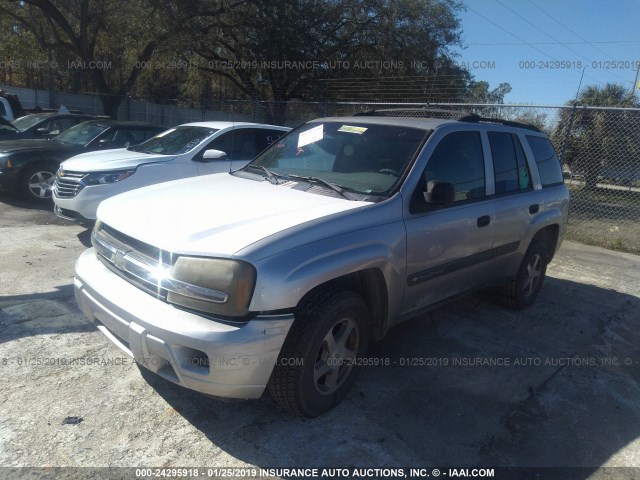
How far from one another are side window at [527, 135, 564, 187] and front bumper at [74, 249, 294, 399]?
3575mm

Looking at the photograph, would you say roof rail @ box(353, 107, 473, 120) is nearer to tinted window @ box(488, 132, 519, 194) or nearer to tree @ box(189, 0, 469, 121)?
tinted window @ box(488, 132, 519, 194)

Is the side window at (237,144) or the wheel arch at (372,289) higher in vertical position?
the side window at (237,144)

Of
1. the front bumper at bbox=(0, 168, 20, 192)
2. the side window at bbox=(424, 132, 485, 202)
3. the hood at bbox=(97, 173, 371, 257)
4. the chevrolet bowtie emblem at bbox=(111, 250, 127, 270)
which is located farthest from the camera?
the front bumper at bbox=(0, 168, 20, 192)

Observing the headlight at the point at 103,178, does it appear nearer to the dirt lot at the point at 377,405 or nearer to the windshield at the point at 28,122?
the dirt lot at the point at 377,405

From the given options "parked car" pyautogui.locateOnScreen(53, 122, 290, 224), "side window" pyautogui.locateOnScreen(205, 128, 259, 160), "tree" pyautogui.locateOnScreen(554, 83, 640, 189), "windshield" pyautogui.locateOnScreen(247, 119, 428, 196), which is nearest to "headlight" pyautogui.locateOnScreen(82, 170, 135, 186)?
"parked car" pyautogui.locateOnScreen(53, 122, 290, 224)

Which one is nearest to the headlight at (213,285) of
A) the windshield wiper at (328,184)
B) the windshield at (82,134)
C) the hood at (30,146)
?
the windshield wiper at (328,184)

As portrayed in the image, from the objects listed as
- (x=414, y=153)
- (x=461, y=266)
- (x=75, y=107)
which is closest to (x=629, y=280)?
(x=461, y=266)

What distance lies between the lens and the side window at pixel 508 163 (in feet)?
14.4

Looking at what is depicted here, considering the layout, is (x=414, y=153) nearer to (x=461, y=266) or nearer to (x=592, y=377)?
(x=461, y=266)

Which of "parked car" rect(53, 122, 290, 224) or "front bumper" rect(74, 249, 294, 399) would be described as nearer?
"front bumper" rect(74, 249, 294, 399)

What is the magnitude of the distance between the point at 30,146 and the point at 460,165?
7660 millimetres

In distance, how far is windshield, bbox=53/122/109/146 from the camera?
9254 millimetres

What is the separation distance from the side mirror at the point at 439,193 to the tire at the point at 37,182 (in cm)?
718

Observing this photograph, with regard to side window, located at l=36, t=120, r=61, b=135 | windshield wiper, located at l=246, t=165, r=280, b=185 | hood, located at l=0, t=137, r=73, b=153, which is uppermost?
windshield wiper, located at l=246, t=165, r=280, b=185
